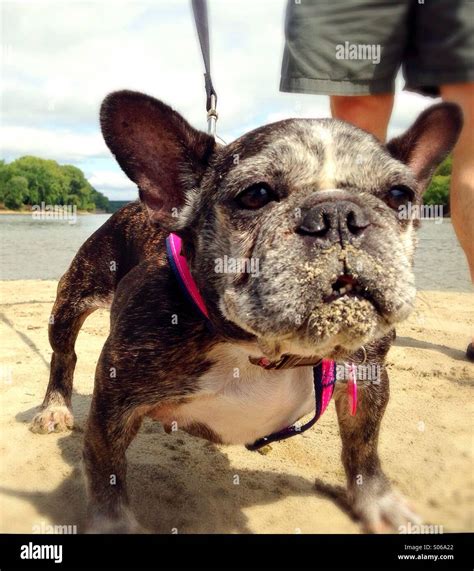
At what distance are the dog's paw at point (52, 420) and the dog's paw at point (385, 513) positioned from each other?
7.16 ft

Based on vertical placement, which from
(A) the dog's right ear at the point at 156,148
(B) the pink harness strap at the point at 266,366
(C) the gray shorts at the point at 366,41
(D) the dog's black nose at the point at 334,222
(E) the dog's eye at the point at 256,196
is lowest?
(B) the pink harness strap at the point at 266,366

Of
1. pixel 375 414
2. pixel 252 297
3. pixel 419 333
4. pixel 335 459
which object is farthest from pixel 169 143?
pixel 419 333

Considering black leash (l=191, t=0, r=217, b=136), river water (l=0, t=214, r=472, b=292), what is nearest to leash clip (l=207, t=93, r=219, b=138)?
black leash (l=191, t=0, r=217, b=136)

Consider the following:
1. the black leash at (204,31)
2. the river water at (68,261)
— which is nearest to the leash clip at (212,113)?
the black leash at (204,31)

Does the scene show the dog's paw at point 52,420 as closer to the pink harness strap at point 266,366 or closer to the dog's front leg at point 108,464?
the dog's front leg at point 108,464

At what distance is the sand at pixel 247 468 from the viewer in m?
3.37

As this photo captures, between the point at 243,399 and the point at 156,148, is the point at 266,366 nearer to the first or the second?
the point at 243,399

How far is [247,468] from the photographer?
4.09 m

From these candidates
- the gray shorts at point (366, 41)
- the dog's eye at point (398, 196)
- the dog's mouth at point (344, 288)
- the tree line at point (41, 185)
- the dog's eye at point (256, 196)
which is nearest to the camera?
the dog's mouth at point (344, 288)

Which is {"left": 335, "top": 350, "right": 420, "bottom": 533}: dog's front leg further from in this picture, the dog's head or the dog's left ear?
the dog's left ear

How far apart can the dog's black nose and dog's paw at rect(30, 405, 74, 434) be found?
292 centimetres

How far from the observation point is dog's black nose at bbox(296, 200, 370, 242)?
234 centimetres

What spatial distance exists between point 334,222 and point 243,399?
1.26 m

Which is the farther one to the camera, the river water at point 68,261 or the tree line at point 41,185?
the tree line at point 41,185
